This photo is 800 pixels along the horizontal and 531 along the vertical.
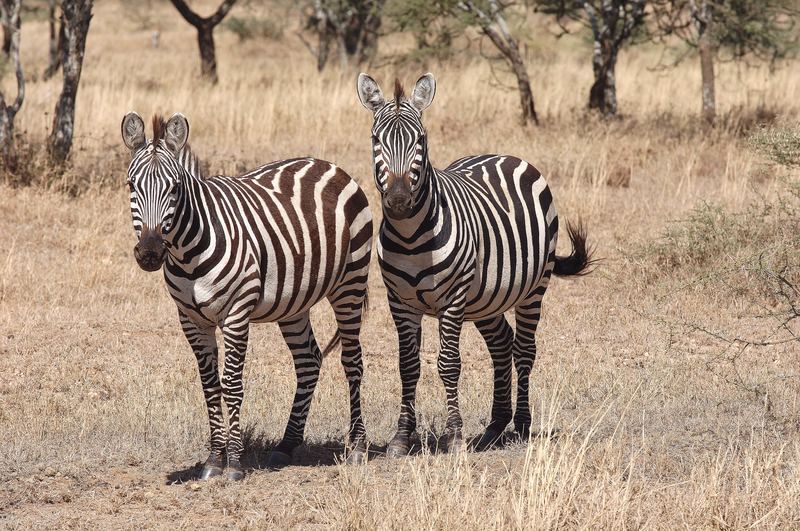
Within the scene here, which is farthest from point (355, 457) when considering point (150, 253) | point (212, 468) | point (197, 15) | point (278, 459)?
point (197, 15)

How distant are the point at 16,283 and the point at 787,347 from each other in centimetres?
653

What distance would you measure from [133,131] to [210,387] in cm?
137

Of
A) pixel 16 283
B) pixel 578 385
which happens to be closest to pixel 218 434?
pixel 578 385

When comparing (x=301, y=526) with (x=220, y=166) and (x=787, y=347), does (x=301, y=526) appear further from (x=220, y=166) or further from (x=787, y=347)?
(x=220, y=166)

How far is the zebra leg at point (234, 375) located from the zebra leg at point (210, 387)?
5cm

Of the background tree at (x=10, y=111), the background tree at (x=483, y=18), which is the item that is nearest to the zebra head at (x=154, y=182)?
the background tree at (x=10, y=111)

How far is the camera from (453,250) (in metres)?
5.78

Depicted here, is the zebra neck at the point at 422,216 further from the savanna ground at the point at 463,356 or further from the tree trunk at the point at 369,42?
the tree trunk at the point at 369,42

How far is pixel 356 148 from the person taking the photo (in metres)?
14.7

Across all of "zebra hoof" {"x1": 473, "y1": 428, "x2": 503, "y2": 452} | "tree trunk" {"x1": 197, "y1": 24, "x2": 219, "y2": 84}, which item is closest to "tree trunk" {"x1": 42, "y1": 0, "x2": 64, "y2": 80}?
"tree trunk" {"x1": 197, "y1": 24, "x2": 219, "y2": 84}

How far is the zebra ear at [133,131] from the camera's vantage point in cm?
534

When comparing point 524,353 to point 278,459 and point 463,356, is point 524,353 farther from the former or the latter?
point 463,356

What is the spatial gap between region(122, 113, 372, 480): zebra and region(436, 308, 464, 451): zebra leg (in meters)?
0.54

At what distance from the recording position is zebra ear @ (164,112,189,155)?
17.4 feet
